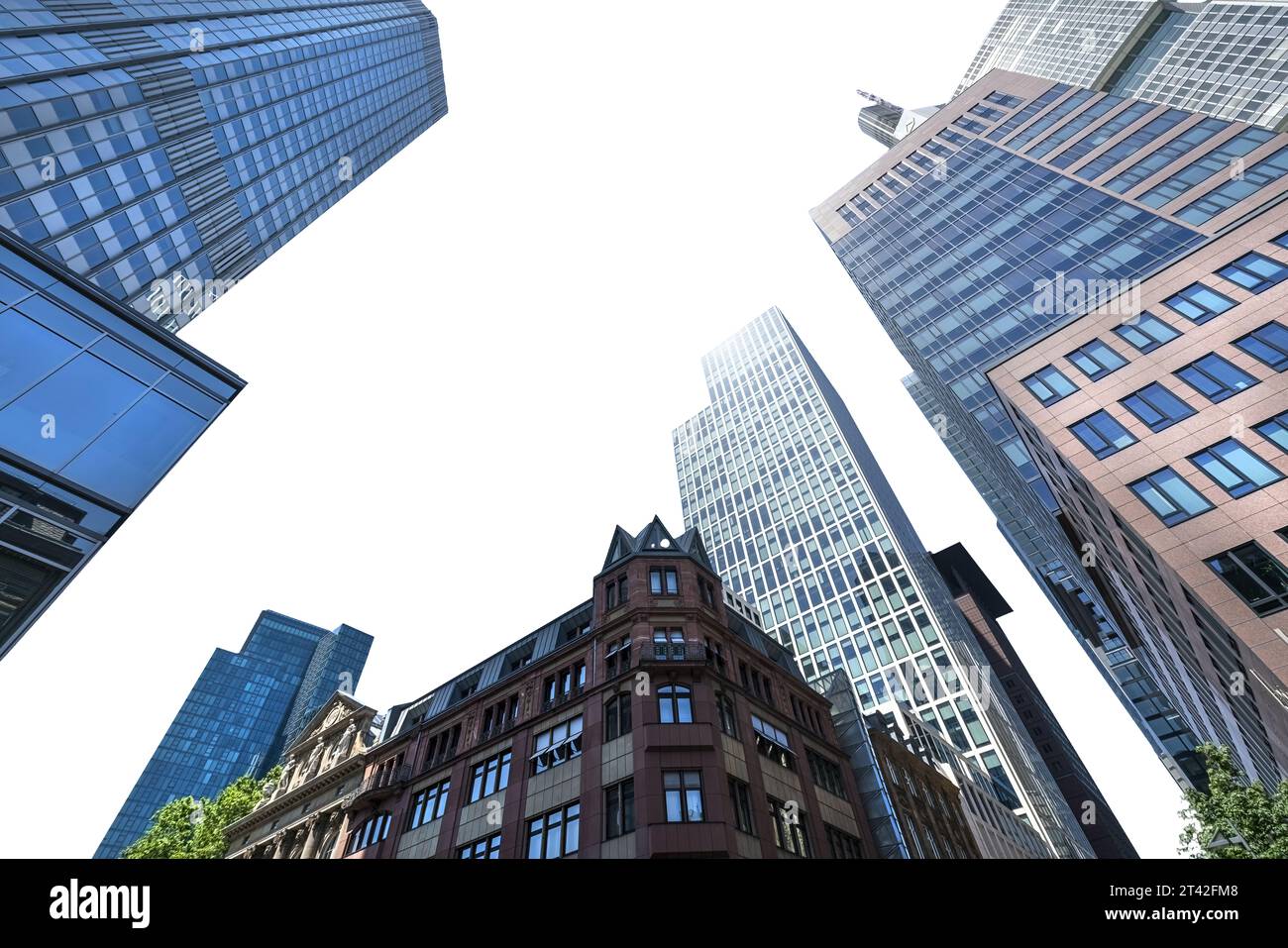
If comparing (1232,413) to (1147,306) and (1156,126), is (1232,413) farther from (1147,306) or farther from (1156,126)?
(1156,126)

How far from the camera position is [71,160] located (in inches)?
1757

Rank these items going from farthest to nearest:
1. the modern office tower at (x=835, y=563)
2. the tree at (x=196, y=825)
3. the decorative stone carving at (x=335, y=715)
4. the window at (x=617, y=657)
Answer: the modern office tower at (x=835, y=563) < the decorative stone carving at (x=335, y=715) < the tree at (x=196, y=825) < the window at (x=617, y=657)

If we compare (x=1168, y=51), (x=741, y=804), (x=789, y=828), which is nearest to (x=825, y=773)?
(x=789, y=828)

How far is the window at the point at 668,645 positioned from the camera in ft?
102

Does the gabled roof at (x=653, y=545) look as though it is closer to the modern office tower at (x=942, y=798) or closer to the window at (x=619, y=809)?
the window at (x=619, y=809)

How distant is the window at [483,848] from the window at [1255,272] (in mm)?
47776

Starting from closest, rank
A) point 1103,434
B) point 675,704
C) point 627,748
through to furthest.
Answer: point 627,748 → point 675,704 → point 1103,434

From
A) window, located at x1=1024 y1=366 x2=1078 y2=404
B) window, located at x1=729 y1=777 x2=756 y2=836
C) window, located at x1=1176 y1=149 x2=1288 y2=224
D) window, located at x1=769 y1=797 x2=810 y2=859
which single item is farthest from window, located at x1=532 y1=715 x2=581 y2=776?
window, located at x1=1176 y1=149 x2=1288 y2=224

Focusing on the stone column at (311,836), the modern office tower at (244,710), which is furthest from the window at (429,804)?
the modern office tower at (244,710)

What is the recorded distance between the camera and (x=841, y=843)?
3153 centimetres

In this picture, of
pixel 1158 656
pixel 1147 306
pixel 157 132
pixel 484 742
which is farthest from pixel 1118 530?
pixel 157 132

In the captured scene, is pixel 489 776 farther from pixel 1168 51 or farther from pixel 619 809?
pixel 1168 51

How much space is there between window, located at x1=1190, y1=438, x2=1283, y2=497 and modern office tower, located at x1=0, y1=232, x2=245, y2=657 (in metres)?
47.4

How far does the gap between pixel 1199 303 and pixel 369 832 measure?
2205 inches
